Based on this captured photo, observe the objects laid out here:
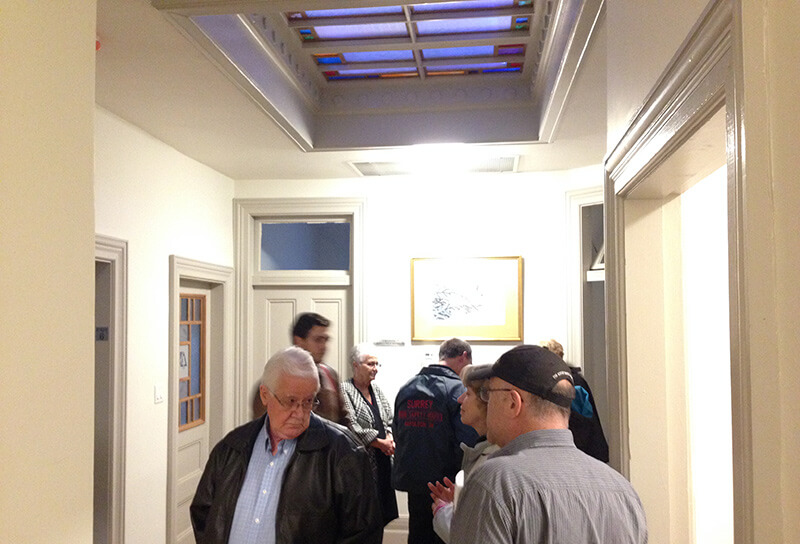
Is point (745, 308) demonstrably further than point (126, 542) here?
No

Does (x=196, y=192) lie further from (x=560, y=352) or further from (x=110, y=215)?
(x=560, y=352)

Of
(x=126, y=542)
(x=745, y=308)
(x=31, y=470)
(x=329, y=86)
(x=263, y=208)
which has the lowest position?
(x=126, y=542)

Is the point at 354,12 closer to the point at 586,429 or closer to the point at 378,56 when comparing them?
the point at 378,56

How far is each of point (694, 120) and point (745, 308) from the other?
0.52m

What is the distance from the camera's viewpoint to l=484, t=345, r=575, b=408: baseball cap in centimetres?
182

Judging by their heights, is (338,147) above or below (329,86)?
below

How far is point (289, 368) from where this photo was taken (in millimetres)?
2391


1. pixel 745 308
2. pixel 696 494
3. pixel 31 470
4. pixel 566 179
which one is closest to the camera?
pixel 745 308

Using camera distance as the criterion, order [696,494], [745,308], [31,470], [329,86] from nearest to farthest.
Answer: [745,308]
[31,470]
[696,494]
[329,86]

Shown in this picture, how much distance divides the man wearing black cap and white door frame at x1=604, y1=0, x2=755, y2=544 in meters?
0.47

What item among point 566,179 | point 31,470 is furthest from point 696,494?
point 566,179

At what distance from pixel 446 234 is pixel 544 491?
14.8 ft

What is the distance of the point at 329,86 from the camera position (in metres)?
4.87

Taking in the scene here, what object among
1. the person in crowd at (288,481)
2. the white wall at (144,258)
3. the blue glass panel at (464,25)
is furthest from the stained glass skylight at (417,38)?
the person in crowd at (288,481)
